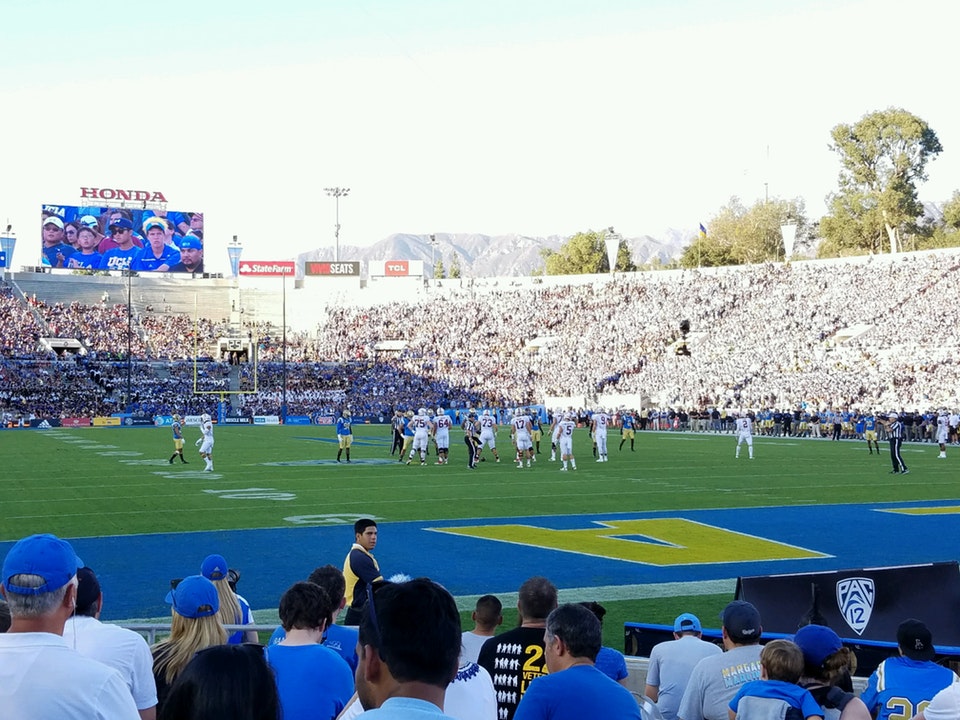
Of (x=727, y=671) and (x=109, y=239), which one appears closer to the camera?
(x=727, y=671)

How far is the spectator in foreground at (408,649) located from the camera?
278cm

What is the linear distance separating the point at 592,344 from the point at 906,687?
64.6 m

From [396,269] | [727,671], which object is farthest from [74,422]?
[727,671]

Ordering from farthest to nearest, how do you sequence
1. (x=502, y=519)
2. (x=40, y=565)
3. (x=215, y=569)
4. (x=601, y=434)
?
1. (x=601, y=434)
2. (x=502, y=519)
3. (x=215, y=569)
4. (x=40, y=565)

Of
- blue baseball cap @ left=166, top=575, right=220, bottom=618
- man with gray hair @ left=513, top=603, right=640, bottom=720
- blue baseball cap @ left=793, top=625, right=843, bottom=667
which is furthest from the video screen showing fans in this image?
man with gray hair @ left=513, top=603, right=640, bottom=720

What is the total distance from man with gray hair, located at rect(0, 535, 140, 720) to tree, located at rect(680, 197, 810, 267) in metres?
98.5

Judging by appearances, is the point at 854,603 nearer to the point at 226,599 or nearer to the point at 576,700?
the point at 226,599

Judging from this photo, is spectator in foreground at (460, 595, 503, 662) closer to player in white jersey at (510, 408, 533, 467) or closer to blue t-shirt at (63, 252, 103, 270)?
player in white jersey at (510, 408, 533, 467)

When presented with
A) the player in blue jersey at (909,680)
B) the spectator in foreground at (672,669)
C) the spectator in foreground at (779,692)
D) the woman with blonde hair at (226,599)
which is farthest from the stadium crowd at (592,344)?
the spectator in foreground at (779,692)

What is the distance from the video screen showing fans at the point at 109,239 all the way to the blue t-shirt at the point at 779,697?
2822 inches

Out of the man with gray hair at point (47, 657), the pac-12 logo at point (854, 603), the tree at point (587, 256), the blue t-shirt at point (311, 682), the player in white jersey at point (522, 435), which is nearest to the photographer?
the man with gray hair at point (47, 657)

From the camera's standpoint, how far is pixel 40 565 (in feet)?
10.9

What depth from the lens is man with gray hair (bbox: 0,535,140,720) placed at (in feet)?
9.98

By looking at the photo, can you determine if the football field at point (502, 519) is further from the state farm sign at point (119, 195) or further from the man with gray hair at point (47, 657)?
the state farm sign at point (119, 195)
